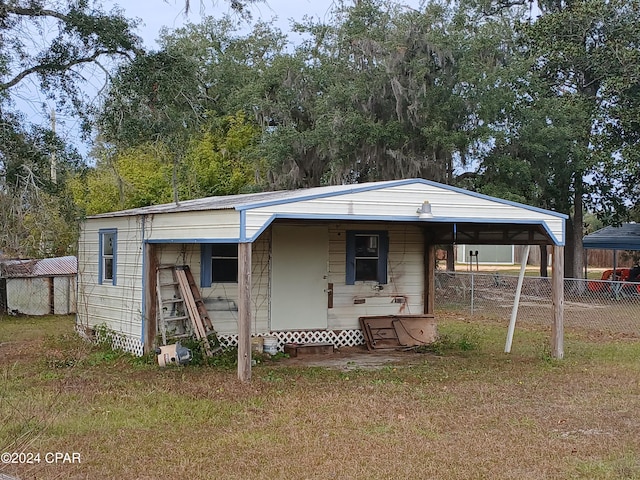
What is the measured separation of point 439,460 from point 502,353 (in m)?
6.58

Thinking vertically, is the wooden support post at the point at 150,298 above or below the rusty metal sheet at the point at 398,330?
above

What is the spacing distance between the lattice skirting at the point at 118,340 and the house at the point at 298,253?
5 cm

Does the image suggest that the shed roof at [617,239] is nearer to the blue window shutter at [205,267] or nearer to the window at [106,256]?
the blue window shutter at [205,267]

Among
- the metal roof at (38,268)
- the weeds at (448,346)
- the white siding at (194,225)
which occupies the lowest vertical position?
the weeds at (448,346)

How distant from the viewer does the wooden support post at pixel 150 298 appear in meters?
11.5

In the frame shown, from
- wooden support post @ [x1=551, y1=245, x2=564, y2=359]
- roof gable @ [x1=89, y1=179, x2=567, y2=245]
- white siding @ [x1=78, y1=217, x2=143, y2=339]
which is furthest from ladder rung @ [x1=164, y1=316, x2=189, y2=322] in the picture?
wooden support post @ [x1=551, y1=245, x2=564, y2=359]

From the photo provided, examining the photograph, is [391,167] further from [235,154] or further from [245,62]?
[245,62]

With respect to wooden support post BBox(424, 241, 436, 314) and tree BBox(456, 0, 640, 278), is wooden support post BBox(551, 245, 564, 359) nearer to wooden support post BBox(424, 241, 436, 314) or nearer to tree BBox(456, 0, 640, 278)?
wooden support post BBox(424, 241, 436, 314)

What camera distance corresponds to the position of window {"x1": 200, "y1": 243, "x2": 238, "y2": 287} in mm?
11953

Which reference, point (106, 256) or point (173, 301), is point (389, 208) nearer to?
point (173, 301)

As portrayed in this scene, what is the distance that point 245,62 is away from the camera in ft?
97.3

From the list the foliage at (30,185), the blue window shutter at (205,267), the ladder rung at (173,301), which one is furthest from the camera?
the blue window shutter at (205,267)

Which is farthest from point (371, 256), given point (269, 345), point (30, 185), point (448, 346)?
point (30, 185)

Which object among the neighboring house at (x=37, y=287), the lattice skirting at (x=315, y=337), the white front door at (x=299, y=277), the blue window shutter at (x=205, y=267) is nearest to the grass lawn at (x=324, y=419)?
the lattice skirting at (x=315, y=337)
